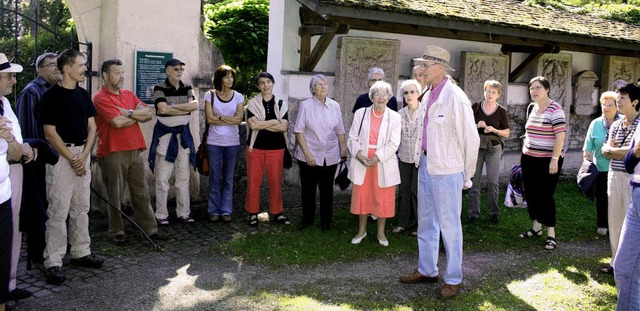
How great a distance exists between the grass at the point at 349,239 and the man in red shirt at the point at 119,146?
3.41 feet

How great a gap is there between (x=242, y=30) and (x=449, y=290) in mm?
8961

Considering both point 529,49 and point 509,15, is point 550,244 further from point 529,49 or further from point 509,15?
point 529,49

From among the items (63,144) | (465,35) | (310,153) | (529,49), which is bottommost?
(310,153)

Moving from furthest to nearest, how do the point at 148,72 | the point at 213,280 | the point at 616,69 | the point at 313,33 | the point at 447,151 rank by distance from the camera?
the point at 616,69, the point at 313,33, the point at 148,72, the point at 213,280, the point at 447,151

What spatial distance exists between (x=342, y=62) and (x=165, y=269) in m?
4.27

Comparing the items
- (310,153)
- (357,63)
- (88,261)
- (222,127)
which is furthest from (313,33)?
(88,261)

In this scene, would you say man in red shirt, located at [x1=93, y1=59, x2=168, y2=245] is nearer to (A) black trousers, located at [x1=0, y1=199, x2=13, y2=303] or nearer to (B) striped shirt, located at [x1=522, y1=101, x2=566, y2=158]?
(A) black trousers, located at [x1=0, y1=199, x2=13, y2=303]

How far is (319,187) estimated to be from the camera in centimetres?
657

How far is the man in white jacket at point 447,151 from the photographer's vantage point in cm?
455

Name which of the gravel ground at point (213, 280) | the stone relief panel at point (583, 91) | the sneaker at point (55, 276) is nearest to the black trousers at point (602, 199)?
the gravel ground at point (213, 280)

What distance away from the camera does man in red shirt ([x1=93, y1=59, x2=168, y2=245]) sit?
224 inches

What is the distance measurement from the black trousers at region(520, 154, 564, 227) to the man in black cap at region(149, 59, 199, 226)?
382 cm

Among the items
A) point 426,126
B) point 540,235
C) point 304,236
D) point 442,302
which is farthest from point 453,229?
point 540,235

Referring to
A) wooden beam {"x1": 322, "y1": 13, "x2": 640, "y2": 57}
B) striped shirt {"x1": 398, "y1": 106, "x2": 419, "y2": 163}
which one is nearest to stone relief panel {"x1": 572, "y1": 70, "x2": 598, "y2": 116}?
wooden beam {"x1": 322, "y1": 13, "x2": 640, "y2": 57}
